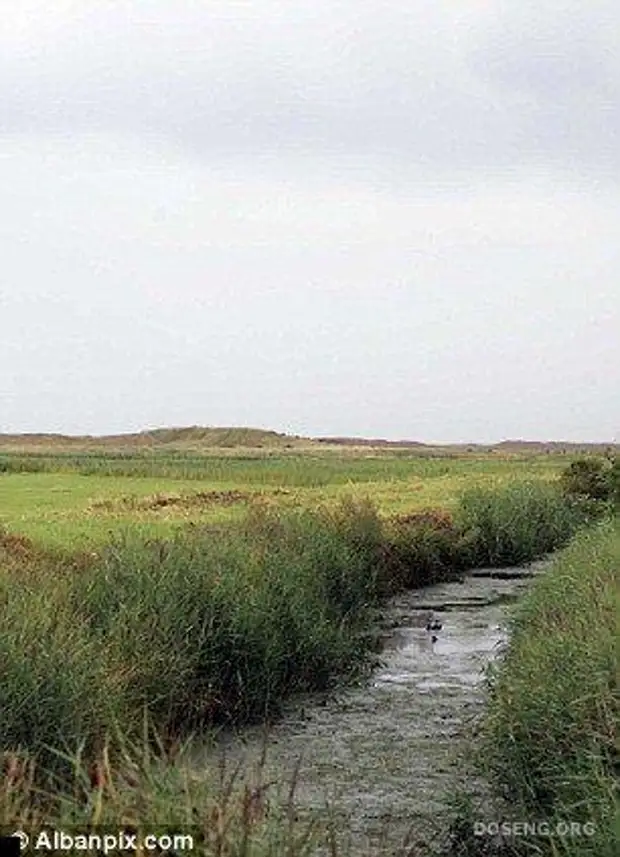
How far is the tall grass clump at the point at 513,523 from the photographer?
1238 inches

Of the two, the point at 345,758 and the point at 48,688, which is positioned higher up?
the point at 48,688

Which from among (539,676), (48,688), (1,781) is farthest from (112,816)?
(539,676)

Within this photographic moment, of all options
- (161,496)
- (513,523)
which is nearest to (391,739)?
(513,523)

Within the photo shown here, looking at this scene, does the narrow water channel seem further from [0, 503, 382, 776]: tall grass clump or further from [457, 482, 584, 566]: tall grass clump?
[457, 482, 584, 566]: tall grass clump

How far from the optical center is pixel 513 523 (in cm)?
3284

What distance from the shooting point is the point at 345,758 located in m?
12.6

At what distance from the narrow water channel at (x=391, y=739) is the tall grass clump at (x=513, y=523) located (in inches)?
379

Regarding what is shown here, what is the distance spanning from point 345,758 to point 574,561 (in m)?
7.62

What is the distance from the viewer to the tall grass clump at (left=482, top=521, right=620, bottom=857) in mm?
Result: 8156

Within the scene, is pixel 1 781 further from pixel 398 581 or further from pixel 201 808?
pixel 398 581

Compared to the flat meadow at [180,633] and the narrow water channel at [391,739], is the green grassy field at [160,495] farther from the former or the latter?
the narrow water channel at [391,739]

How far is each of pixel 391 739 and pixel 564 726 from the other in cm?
426

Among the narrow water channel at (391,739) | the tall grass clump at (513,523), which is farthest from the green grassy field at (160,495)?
the narrow water channel at (391,739)

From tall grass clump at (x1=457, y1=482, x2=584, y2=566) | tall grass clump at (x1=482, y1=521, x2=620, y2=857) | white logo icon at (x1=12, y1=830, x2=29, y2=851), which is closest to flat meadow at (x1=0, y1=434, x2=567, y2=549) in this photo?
tall grass clump at (x1=457, y1=482, x2=584, y2=566)
